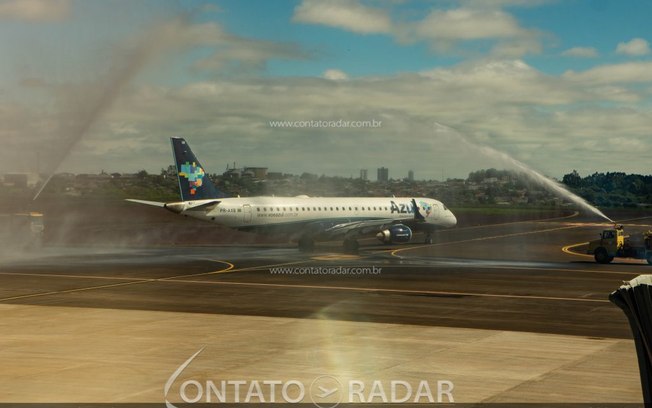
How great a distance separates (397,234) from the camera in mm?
69875

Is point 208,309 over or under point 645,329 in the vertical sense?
under

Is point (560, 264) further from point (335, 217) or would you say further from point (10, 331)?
point (10, 331)

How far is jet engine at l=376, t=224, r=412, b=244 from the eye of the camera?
6969 centimetres

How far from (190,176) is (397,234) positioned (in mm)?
A: 19083

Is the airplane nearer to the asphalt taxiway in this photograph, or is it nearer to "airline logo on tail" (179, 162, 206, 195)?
"airline logo on tail" (179, 162, 206, 195)

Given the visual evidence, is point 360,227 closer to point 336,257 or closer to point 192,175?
point 336,257

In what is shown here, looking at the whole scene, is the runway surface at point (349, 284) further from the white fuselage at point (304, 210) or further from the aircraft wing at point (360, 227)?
the white fuselage at point (304, 210)

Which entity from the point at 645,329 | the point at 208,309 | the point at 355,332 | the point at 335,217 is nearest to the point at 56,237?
the point at 335,217

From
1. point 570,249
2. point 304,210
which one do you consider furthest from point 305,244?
point 570,249

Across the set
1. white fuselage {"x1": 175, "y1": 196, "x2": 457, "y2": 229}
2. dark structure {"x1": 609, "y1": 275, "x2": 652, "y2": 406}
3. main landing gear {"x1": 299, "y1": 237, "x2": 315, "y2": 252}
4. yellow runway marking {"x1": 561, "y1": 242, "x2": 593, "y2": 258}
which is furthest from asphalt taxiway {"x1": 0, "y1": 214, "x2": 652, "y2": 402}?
main landing gear {"x1": 299, "y1": 237, "x2": 315, "y2": 252}

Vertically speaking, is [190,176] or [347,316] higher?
[190,176]

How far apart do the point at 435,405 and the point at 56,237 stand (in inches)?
3307

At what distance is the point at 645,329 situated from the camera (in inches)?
357

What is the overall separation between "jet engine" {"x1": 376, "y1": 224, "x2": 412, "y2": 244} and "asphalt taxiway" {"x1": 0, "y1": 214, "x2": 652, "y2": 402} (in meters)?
6.78
